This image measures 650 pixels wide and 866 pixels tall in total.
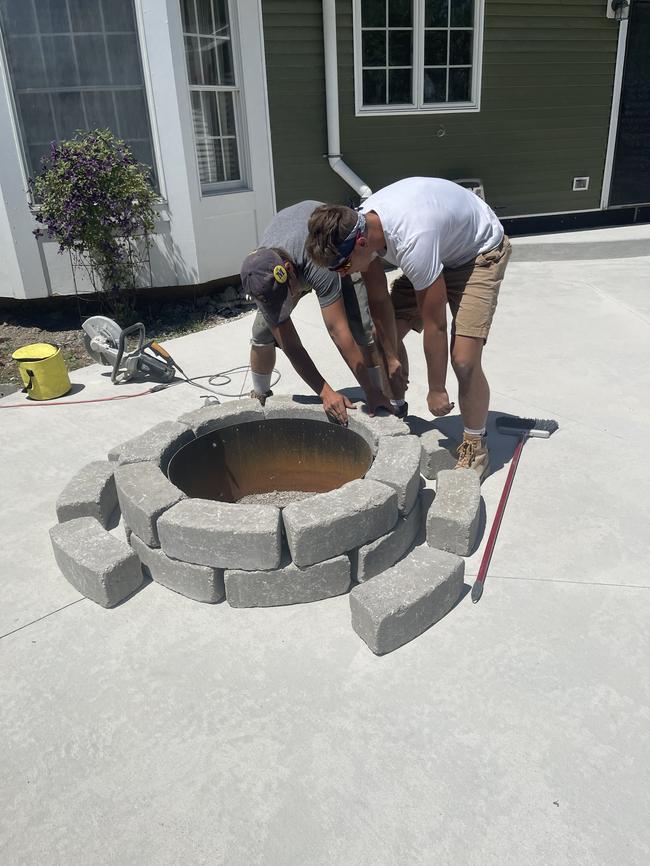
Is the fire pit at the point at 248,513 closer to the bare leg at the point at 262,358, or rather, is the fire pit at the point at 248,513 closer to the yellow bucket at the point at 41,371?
the bare leg at the point at 262,358

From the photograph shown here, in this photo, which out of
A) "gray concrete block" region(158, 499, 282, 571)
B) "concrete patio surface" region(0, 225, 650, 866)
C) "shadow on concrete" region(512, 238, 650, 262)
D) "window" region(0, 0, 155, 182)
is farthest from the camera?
"shadow on concrete" region(512, 238, 650, 262)

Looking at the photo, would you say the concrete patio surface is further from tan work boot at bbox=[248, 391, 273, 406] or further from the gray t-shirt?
the gray t-shirt

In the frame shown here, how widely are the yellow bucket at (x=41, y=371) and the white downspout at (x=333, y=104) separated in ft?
14.2

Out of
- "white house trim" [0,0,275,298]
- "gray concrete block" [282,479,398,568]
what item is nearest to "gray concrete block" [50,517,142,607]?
"gray concrete block" [282,479,398,568]

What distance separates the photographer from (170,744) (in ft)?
6.89

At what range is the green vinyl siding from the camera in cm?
733

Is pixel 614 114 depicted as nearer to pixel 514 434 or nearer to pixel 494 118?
pixel 494 118

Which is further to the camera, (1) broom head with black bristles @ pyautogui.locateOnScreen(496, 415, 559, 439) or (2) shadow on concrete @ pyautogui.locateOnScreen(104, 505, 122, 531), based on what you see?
(1) broom head with black bristles @ pyautogui.locateOnScreen(496, 415, 559, 439)

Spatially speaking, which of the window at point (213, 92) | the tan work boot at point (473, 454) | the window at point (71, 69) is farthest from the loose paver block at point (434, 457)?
the window at point (71, 69)

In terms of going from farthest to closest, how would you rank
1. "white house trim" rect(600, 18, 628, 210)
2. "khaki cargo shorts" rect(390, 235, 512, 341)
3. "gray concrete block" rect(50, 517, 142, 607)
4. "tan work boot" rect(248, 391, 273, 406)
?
1. "white house trim" rect(600, 18, 628, 210)
2. "tan work boot" rect(248, 391, 273, 406)
3. "khaki cargo shorts" rect(390, 235, 512, 341)
4. "gray concrete block" rect(50, 517, 142, 607)

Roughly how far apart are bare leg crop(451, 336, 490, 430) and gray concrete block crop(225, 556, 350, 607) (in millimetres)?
1141

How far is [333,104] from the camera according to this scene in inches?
295

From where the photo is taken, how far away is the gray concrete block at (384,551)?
2.76m

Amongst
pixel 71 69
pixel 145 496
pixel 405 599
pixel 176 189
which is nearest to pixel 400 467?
pixel 405 599
